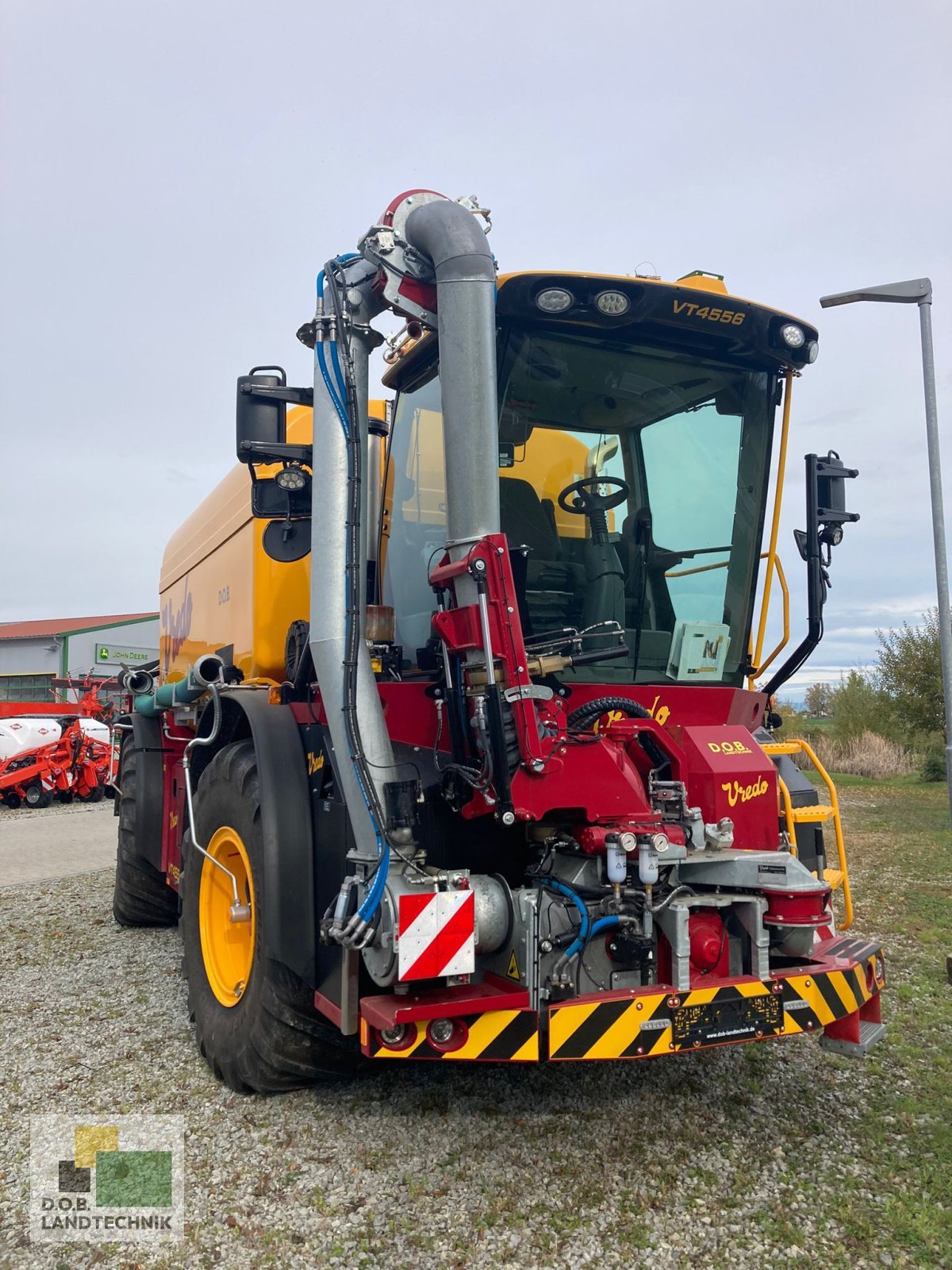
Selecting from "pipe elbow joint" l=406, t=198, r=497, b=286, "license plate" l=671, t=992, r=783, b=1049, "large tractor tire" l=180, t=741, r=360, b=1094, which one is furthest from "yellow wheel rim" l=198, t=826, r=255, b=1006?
"pipe elbow joint" l=406, t=198, r=497, b=286

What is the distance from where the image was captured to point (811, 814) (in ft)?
12.8

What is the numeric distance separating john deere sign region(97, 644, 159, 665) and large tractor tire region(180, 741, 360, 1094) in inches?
1290

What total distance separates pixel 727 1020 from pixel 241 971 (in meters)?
2.06

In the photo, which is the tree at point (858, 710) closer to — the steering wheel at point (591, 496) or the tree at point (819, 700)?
the tree at point (819, 700)

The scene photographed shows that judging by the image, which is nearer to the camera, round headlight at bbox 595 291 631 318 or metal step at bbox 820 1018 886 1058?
metal step at bbox 820 1018 886 1058

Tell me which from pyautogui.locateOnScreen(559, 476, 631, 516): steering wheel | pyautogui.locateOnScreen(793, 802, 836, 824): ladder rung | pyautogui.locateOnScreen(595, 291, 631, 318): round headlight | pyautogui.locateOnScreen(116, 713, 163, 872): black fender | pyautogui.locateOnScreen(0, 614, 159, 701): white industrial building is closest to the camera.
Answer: pyautogui.locateOnScreen(595, 291, 631, 318): round headlight

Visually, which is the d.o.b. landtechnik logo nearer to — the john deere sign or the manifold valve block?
the manifold valve block

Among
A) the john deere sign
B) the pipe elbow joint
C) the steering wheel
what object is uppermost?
the john deere sign

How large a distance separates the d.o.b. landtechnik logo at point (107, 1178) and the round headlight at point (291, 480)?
2.39 m

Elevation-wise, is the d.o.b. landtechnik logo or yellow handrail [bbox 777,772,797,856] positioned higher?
yellow handrail [bbox 777,772,797,856]

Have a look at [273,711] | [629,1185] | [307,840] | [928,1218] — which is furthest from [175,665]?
[928,1218]

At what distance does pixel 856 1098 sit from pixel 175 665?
16.4ft

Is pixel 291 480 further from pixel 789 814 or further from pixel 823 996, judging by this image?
pixel 823 996

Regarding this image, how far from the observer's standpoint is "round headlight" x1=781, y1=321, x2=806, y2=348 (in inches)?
147
